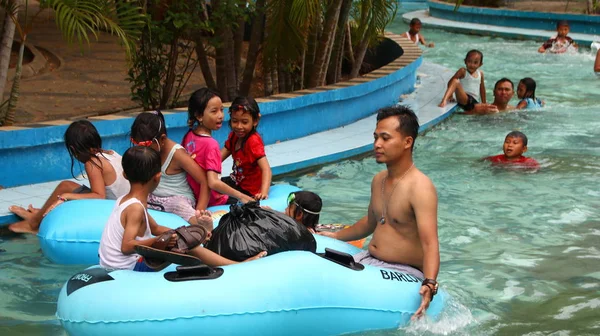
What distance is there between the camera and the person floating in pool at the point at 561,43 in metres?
16.2

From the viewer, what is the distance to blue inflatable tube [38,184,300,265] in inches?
216

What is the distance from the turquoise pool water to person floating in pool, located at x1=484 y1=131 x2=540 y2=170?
0.48ft

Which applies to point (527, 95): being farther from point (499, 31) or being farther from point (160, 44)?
point (499, 31)

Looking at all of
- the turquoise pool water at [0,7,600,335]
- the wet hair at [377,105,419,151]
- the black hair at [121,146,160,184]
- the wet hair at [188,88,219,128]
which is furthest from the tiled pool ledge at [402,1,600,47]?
the black hair at [121,146,160,184]

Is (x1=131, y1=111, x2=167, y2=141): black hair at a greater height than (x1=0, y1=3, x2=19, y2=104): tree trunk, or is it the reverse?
(x1=0, y1=3, x2=19, y2=104): tree trunk

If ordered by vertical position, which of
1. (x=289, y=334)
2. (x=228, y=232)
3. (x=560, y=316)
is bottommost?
(x=560, y=316)

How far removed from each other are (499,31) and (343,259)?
17.1 metres

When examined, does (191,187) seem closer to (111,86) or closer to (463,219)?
(463,219)

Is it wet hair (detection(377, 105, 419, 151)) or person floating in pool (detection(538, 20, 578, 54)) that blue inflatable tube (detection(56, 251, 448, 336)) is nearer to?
wet hair (detection(377, 105, 419, 151))

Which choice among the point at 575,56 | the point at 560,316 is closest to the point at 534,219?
the point at 560,316

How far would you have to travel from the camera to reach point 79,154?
18.8 ft

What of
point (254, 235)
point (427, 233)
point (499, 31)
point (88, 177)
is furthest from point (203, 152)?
point (499, 31)

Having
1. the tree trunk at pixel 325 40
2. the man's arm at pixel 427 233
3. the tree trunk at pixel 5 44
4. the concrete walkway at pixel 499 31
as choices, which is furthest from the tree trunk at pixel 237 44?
the concrete walkway at pixel 499 31

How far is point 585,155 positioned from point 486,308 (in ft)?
14.7
